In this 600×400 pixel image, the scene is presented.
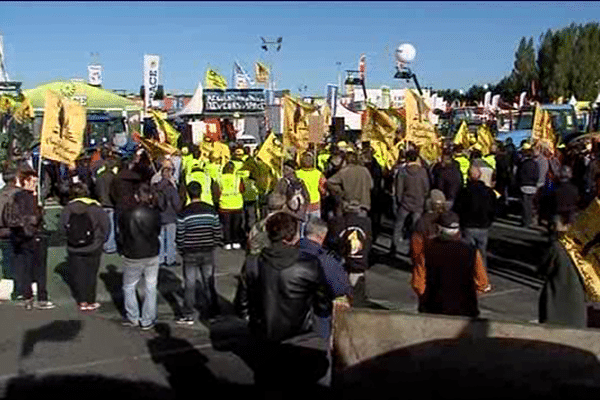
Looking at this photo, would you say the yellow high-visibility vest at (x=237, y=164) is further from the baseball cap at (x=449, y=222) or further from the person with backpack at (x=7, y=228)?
the baseball cap at (x=449, y=222)

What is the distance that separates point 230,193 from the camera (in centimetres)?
1451

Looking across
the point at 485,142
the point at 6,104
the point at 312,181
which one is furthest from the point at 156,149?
the point at 6,104

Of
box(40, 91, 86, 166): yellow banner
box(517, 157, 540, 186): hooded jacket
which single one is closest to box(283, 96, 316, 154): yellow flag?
box(517, 157, 540, 186): hooded jacket

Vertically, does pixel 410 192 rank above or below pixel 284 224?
below

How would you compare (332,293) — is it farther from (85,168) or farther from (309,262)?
(85,168)

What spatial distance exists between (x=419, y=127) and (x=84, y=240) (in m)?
8.70

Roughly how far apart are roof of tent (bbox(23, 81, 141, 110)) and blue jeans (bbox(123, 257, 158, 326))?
23794 millimetres

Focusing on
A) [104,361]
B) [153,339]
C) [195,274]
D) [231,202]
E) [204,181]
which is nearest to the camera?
[104,361]

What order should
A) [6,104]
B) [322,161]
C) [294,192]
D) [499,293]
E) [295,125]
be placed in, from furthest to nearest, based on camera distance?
[6,104]
[322,161]
[295,125]
[294,192]
[499,293]

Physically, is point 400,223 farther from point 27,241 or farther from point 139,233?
point 27,241

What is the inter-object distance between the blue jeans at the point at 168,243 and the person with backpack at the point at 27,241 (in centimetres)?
271

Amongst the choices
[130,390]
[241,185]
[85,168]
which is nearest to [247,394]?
[130,390]

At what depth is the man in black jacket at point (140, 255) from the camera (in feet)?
31.2

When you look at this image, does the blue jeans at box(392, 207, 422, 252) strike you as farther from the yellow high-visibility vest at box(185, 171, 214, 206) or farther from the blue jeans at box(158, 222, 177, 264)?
the blue jeans at box(158, 222, 177, 264)
